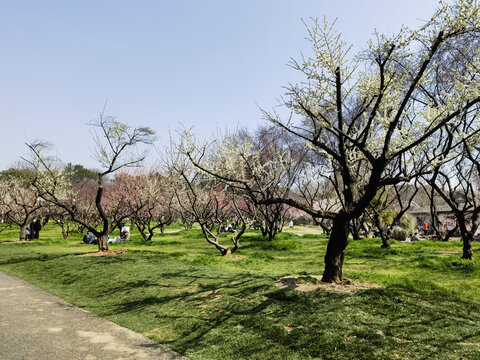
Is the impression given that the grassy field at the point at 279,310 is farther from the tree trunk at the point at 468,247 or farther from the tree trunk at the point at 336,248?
the tree trunk at the point at 468,247

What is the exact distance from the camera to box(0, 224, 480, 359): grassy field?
19.5 ft

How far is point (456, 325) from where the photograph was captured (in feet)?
21.5

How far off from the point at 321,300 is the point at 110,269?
844 cm

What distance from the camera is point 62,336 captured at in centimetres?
665

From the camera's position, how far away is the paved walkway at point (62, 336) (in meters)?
5.79

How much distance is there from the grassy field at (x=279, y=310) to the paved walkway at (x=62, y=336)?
410 millimetres

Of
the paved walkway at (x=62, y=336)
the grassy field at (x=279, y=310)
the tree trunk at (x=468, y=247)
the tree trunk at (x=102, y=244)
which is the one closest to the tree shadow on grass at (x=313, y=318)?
the grassy field at (x=279, y=310)

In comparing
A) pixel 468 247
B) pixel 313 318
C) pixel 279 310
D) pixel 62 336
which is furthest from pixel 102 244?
pixel 468 247

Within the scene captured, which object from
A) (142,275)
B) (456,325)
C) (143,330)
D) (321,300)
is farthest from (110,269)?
(456,325)

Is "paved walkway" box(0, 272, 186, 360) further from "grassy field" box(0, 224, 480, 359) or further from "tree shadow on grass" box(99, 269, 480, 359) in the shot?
"tree shadow on grass" box(99, 269, 480, 359)

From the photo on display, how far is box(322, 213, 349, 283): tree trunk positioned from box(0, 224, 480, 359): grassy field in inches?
31.9

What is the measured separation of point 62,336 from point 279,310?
4.56 meters

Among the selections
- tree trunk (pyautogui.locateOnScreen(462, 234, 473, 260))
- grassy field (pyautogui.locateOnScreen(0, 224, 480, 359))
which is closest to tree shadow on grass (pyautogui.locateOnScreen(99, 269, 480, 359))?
grassy field (pyautogui.locateOnScreen(0, 224, 480, 359))

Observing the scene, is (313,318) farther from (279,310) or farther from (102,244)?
(102,244)
